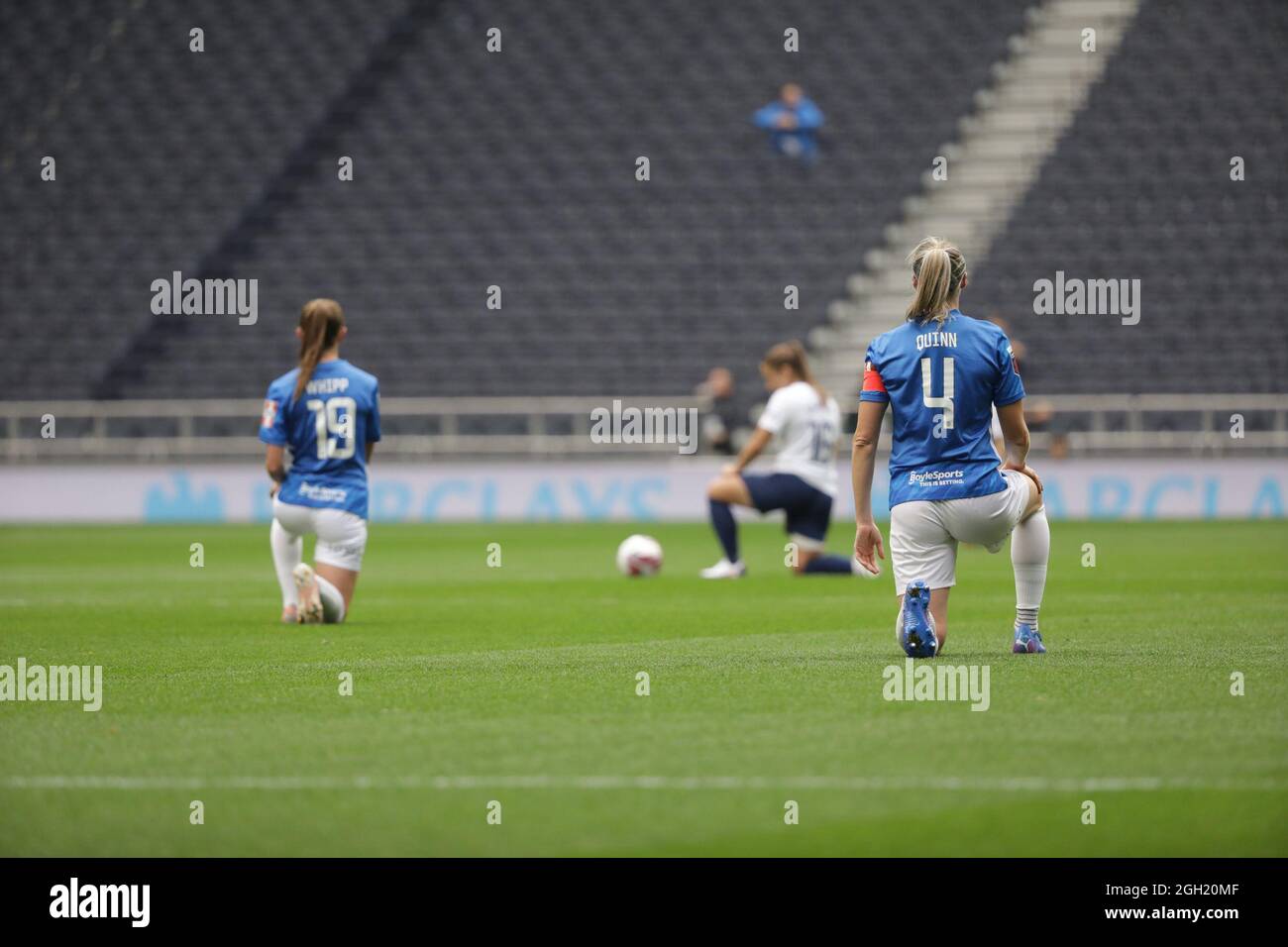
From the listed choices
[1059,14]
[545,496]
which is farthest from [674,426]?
[1059,14]

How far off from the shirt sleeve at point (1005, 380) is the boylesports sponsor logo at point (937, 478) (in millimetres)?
400

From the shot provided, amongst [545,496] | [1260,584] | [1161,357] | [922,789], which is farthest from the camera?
[1161,357]

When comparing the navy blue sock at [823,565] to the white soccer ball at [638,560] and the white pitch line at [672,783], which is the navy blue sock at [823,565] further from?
the white pitch line at [672,783]

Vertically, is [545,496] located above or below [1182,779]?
above

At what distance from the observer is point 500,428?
92.7ft

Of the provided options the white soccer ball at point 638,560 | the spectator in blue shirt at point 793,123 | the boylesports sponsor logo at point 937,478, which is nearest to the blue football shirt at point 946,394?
the boylesports sponsor logo at point 937,478

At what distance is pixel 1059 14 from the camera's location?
33281 millimetres

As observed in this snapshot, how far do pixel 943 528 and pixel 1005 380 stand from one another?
2.43 ft

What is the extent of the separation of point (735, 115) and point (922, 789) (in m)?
28.1

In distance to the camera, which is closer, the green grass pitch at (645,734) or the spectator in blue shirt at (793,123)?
the green grass pitch at (645,734)

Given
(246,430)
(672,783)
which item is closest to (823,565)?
(672,783)

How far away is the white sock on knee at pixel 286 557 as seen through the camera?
1199 cm
